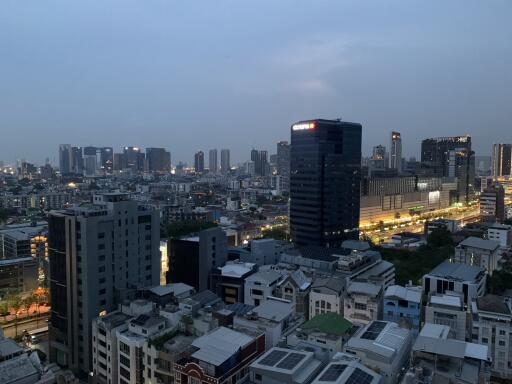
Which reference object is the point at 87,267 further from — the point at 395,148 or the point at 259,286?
the point at 395,148

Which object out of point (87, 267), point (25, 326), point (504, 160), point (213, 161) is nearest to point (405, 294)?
point (87, 267)

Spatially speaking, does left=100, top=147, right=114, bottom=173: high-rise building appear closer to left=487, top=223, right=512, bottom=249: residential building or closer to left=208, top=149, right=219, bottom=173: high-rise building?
left=208, top=149, right=219, bottom=173: high-rise building

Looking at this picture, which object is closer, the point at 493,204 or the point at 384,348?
the point at 384,348

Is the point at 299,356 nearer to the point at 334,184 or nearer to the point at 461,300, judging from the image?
the point at 461,300

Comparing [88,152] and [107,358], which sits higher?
[88,152]

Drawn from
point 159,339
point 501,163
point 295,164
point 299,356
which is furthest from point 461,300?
point 501,163

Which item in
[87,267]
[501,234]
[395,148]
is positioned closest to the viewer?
[87,267]
